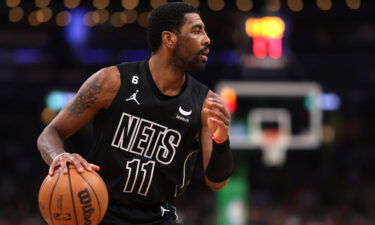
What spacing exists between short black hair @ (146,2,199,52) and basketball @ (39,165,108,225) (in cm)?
114

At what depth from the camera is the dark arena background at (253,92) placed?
47.7 ft

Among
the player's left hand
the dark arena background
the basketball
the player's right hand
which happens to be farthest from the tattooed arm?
the dark arena background

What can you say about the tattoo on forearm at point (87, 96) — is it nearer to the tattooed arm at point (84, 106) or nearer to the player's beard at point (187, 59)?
the tattooed arm at point (84, 106)

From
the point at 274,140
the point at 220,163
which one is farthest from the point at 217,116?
the point at 274,140

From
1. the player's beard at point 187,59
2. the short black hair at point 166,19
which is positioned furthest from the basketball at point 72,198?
the short black hair at point 166,19

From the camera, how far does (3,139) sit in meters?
24.4

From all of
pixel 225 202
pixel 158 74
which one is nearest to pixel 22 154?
pixel 225 202

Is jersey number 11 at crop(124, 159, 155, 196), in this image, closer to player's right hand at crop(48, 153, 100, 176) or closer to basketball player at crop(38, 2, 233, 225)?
basketball player at crop(38, 2, 233, 225)

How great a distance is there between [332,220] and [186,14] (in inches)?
577

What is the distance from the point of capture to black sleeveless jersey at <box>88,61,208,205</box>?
4570mm

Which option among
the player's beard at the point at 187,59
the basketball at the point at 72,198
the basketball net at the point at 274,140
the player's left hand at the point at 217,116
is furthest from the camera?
the basketball net at the point at 274,140

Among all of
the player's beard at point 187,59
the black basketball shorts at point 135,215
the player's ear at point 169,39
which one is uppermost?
the player's ear at point 169,39

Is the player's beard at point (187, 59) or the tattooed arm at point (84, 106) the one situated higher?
the player's beard at point (187, 59)

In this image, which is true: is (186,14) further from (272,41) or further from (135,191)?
(272,41)
